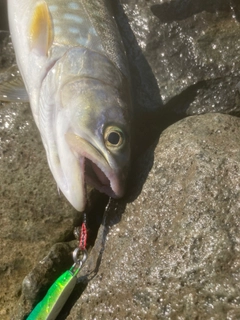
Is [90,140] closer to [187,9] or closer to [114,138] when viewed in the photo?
[114,138]

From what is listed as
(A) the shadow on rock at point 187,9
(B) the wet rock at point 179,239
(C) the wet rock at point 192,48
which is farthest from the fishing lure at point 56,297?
(A) the shadow on rock at point 187,9

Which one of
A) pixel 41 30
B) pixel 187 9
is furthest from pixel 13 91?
pixel 187 9

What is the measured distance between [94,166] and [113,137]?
258 millimetres

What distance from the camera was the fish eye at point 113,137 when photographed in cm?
342

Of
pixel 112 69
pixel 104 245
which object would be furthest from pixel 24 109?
pixel 104 245

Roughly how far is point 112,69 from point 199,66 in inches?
39.7

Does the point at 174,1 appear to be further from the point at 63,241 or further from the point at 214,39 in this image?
the point at 63,241

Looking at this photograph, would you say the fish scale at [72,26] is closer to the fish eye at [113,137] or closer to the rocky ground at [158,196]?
the rocky ground at [158,196]

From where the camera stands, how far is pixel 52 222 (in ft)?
13.2

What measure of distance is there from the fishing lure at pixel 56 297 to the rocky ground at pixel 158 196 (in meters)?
0.10

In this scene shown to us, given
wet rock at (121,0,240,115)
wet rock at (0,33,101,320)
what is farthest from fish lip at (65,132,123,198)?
wet rock at (121,0,240,115)

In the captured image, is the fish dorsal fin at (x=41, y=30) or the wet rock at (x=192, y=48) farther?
the wet rock at (x=192, y=48)

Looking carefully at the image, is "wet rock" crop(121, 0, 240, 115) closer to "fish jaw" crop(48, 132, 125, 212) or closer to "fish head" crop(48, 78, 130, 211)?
"fish head" crop(48, 78, 130, 211)

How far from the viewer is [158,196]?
351 cm
